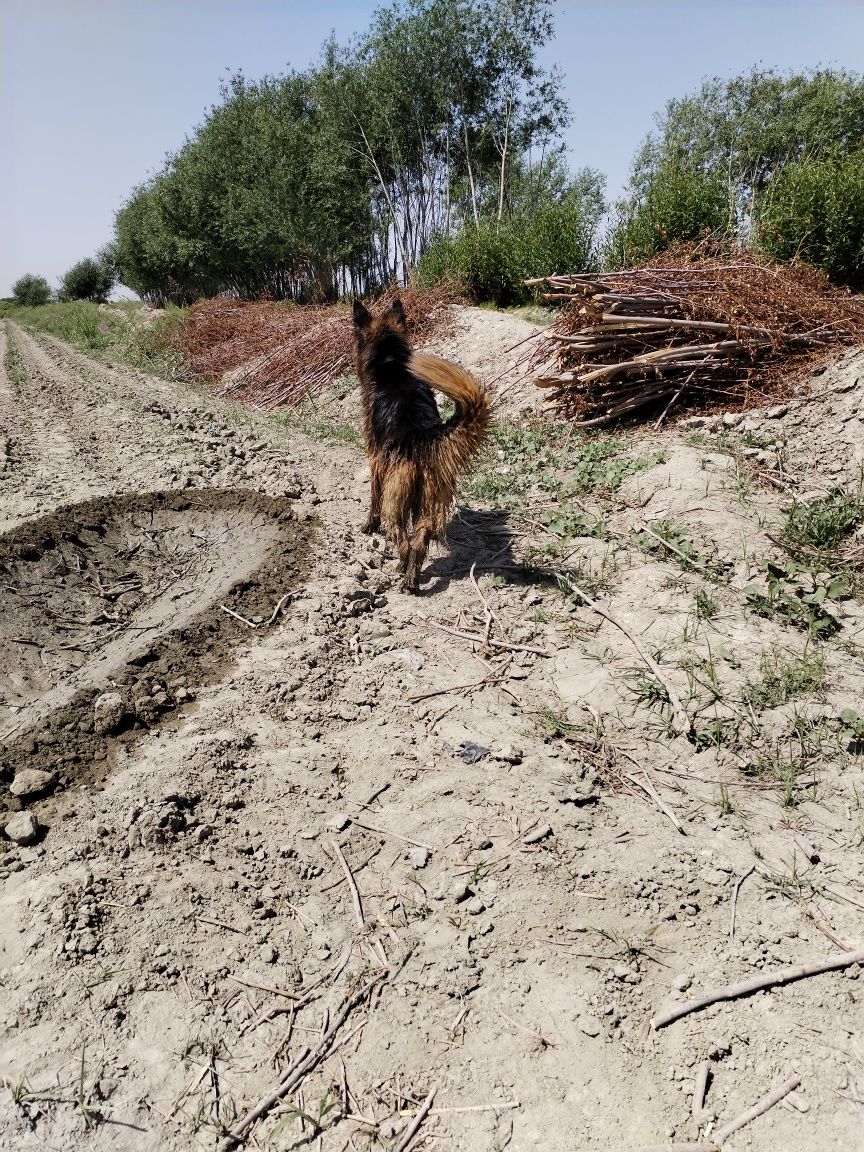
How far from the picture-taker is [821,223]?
1034 centimetres

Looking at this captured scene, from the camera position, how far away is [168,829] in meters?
2.71

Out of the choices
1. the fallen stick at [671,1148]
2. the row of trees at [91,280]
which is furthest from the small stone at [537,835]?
the row of trees at [91,280]

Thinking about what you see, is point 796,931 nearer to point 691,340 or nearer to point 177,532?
point 177,532

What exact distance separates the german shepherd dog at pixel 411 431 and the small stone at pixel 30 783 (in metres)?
2.49

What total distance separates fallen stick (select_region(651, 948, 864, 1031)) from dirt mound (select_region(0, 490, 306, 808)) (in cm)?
257

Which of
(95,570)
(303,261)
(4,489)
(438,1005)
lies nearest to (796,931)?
(438,1005)

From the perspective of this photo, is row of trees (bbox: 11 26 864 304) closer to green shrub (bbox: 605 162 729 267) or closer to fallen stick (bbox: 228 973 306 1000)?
green shrub (bbox: 605 162 729 267)

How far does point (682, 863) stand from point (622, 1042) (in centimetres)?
73

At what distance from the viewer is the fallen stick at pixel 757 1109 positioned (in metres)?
1.76

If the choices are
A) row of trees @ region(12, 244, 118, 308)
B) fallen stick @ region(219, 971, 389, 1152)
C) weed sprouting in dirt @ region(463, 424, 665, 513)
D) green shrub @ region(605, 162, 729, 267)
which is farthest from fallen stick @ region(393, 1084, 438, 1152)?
row of trees @ region(12, 244, 118, 308)


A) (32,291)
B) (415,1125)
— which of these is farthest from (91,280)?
(415,1125)

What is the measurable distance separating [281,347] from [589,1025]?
13348 millimetres

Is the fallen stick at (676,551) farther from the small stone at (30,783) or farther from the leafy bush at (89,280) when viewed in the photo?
the leafy bush at (89,280)

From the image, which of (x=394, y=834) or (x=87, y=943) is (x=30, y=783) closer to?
(x=87, y=943)
